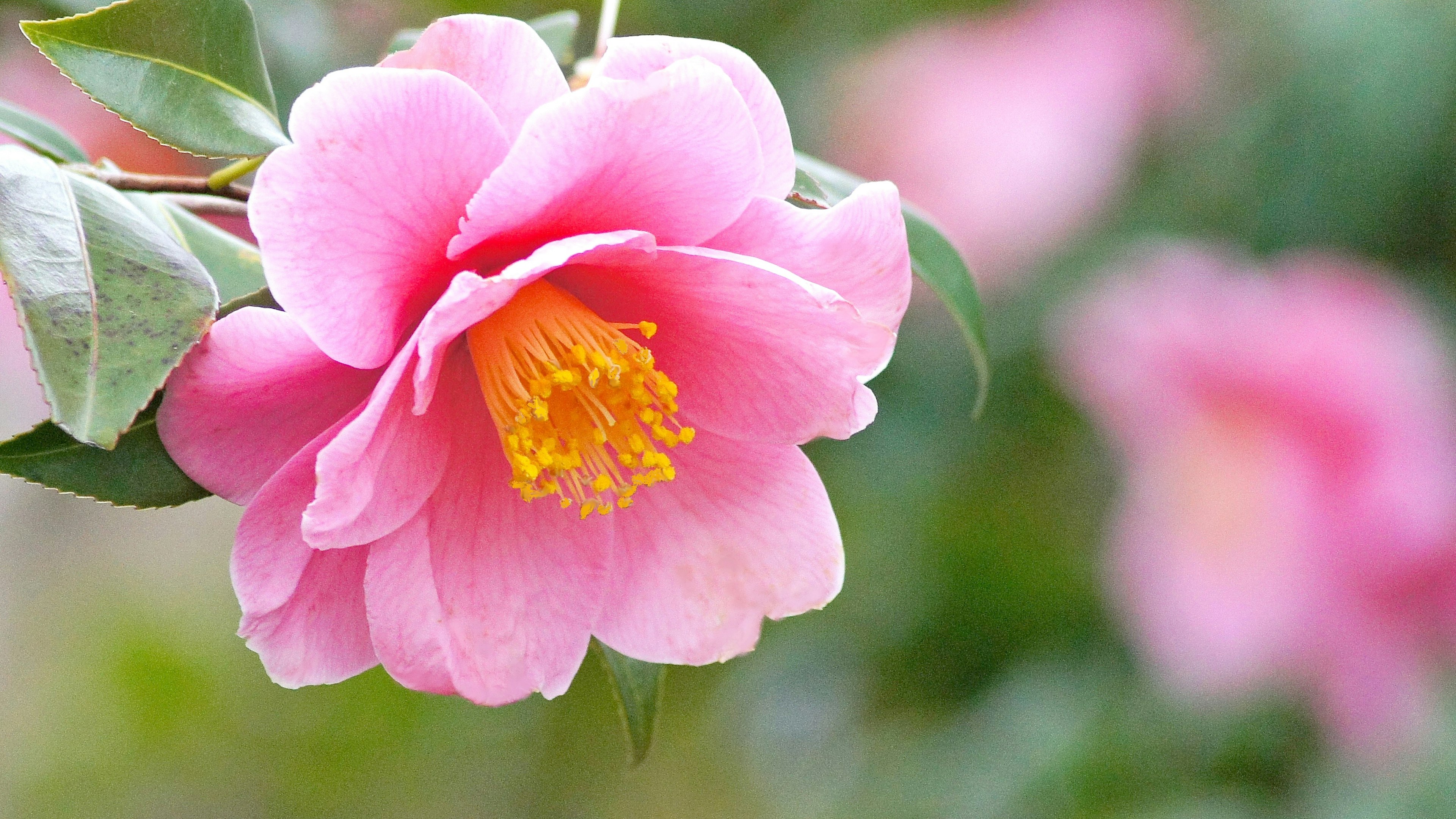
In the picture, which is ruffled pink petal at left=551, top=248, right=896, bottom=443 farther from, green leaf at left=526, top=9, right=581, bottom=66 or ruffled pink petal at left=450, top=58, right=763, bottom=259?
green leaf at left=526, top=9, right=581, bottom=66

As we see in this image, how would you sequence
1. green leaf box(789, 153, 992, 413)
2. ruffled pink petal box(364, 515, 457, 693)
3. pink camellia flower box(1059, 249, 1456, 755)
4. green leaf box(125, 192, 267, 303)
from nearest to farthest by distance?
ruffled pink petal box(364, 515, 457, 693) → green leaf box(125, 192, 267, 303) → green leaf box(789, 153, 992, 413) → pink camellia flower box(1059, 249, 1456, 755)

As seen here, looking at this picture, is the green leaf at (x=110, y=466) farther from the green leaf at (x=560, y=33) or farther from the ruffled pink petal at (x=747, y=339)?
the green leaf at (x=560, y=33)

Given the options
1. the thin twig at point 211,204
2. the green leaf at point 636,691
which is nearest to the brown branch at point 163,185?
the thin twig at point 211,204

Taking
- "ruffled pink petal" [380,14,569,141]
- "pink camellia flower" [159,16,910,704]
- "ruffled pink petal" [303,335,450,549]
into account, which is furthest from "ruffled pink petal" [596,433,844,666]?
"ruffled pink petal" [380,14,569,141]

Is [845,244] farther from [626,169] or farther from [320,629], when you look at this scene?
[320,629]

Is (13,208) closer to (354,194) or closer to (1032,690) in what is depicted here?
(354,194)
